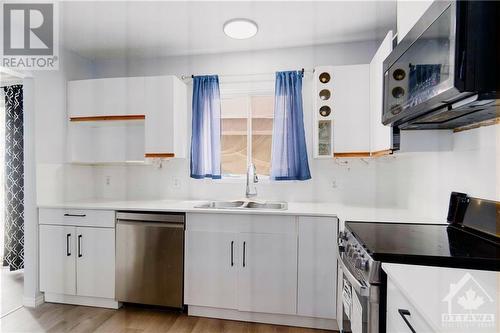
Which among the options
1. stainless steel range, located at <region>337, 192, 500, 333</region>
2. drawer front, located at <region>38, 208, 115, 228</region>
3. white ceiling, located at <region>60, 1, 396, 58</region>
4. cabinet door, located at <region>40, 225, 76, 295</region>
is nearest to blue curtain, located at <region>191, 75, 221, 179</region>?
white ceiling, located at <region>60, 1, 396, 58</region>

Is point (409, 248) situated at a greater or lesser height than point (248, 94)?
lesser

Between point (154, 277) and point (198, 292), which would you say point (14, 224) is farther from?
→ point (198, 292)

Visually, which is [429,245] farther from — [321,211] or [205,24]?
[205,24]

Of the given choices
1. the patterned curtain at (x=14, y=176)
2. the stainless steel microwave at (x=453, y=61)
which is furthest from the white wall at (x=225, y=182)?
the stainless steel microwave at (x=453, y=61)

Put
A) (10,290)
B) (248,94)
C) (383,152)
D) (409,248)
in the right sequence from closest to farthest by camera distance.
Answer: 1. (409,248)
2. (383,152)
3. (10,290)
4. (248,94)

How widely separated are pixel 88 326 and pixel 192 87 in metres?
2.34

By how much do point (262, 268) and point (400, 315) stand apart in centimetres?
139

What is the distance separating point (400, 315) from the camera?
0.89m

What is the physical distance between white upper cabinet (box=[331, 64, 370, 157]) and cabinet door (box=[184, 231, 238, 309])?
1.25 meters

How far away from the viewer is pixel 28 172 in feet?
8.18

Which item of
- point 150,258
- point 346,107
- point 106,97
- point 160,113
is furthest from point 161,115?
point 346,107

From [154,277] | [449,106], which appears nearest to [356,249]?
[449,106]

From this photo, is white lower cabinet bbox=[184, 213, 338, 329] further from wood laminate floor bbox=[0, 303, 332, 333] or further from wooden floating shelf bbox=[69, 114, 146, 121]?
wooden floating shelf bbox=[69, 114, 146, 121]

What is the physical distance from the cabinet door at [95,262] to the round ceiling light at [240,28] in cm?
199
